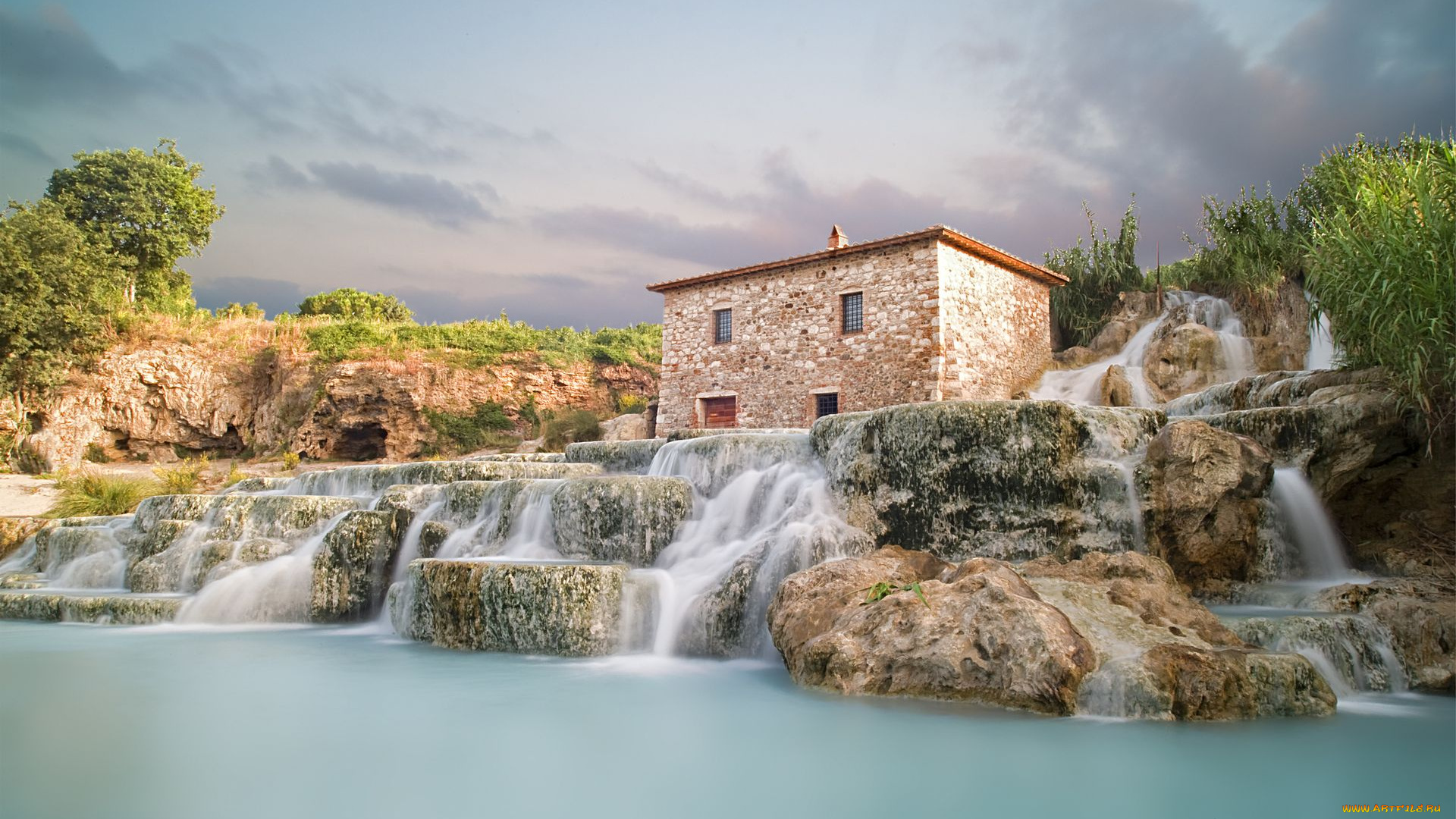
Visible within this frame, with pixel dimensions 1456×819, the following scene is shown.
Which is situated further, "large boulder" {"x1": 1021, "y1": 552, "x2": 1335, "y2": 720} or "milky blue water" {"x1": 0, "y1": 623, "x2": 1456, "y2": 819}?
"large boulder" {"x1": 1021, "y1": 552, "x2": 1335, "y2": 720}

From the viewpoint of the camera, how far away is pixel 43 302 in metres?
18.1

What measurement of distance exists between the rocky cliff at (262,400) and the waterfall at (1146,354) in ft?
45.1

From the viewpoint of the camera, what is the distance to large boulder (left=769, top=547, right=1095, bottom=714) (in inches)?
175

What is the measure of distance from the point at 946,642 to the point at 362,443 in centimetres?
2018

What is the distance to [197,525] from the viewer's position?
9.55m

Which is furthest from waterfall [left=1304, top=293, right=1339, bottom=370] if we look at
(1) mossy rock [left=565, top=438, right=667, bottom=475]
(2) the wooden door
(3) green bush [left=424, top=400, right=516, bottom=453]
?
(3) green bush [left=424, top=400, right=516, bottom=453]

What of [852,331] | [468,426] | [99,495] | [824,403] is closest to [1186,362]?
[852,331]

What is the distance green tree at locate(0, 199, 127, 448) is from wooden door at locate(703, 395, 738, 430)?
14417 mm

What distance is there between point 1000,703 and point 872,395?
12587 millimetres

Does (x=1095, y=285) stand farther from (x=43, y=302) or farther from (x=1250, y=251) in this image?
(x=43, y=302)

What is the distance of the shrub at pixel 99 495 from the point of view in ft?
44.0

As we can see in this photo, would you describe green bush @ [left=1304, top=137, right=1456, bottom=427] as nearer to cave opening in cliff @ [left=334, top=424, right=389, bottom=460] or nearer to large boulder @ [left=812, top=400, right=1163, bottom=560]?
large boulder @ [left=812, top=400, right=1163, bottom=560]

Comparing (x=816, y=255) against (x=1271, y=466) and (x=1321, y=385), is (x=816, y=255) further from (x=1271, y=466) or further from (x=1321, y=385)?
(x=1271, y=466)

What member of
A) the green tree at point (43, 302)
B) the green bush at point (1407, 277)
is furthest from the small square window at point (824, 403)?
the green tree at point (43, 302)
